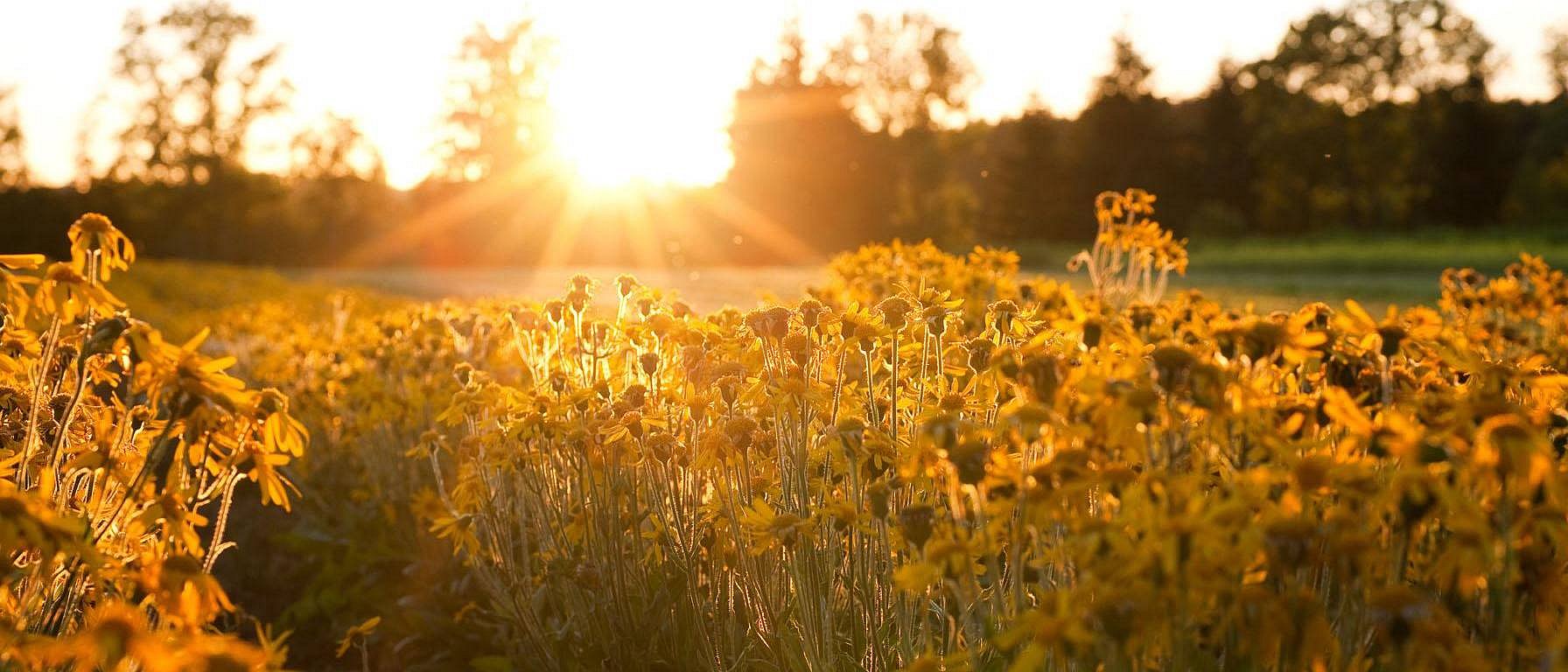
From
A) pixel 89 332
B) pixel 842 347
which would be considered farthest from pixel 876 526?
pixel 89 332

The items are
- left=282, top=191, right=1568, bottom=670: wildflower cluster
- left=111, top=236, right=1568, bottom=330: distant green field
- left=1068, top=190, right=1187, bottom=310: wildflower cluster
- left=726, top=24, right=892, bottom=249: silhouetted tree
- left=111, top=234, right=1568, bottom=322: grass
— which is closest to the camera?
left=282, top=191, right=1568, bottom=670: wildflower cluster

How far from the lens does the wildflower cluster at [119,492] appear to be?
4.33ft

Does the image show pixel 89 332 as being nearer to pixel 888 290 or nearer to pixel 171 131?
pixel 888 290

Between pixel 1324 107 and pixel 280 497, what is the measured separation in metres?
44.5

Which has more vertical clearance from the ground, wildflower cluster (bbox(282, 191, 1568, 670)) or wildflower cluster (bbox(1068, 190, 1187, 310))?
wildflower cluster (bbox(1068, 190, 1187, 310))

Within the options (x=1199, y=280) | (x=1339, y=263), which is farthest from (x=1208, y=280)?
(x=1339, y=263)

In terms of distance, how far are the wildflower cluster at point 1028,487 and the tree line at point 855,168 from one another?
93.8 ft

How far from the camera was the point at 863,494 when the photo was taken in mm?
2328

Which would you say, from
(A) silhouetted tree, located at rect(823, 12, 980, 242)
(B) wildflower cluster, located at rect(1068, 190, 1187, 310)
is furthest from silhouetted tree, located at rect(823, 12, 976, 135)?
(B) wildflower cluster, located at rect(1068, 190, 1187, 310)

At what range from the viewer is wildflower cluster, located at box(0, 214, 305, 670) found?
4.33 ft

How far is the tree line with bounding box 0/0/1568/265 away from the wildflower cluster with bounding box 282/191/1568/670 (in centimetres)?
2859

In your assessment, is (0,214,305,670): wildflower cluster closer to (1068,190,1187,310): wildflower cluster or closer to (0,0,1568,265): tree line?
(1068,190,1187,310): wildflower cluster

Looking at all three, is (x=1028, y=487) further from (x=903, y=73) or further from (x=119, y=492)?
(x=903, y=73)

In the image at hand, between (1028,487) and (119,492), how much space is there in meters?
1.66
